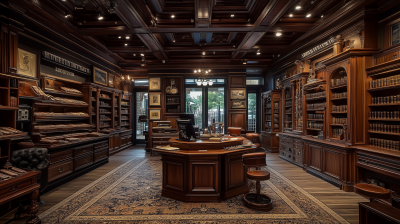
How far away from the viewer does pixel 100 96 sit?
8.23 meters

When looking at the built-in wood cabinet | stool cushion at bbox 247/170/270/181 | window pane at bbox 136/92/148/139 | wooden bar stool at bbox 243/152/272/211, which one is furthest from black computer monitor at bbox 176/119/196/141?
window pane at bbox 136/92/148/139

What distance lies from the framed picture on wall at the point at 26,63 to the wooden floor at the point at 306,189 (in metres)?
2.86

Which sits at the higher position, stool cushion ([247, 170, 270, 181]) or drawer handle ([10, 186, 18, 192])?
drawer handle ([10, 186, 18, 192])

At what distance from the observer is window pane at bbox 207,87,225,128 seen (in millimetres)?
10711

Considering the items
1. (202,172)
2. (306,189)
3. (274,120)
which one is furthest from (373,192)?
(274,120)

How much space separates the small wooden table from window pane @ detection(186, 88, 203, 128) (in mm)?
6411

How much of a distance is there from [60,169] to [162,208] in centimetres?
300

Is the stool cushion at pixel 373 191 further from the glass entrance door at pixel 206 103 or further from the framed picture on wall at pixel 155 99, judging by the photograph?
the framed picture on wall at pixel 155 99

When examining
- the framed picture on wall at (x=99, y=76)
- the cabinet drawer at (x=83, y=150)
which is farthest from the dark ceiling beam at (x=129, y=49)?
the cabinet drawer at (x=83, y=150)

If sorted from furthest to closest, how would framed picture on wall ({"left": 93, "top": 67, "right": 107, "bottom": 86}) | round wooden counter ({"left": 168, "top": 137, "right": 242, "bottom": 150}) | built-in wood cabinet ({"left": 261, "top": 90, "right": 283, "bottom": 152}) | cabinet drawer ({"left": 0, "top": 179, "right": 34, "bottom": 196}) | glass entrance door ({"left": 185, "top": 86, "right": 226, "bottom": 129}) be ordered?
glass entrance door ({"left": 185, "top": 86, "right": 226, "bottom": 129})
built-in wood cabinet ({"left": 261, "top": 90, "right": 283, "bottom": 152})
framed picture on wall ({"left": 93, "top": 67, "right": 107, "bottom": 86})
round wooden counter ({"left": 168, "top": 137, "right": 242, "bottom": 150})
cabinet drawer ({"left": 0, "top": 179, "right": 34, "bottom": 196})

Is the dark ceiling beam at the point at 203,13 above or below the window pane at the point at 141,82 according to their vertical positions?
above

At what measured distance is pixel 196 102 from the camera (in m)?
10.8

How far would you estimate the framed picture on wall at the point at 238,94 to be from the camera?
10102mm

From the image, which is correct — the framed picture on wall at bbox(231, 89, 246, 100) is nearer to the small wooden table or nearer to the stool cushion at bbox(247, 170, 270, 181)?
the small wooden table
